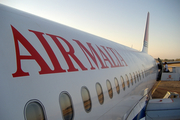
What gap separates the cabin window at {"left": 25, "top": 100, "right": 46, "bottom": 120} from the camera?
6.03ft

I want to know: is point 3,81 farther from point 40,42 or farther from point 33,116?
point 40,42

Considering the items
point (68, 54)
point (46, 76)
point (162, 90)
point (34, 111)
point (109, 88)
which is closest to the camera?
point (34, 111)

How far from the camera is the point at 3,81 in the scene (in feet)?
5.52

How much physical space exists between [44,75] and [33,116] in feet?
1.79

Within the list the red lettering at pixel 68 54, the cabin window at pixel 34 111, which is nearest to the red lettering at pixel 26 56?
the cabin window at pixel 34 111

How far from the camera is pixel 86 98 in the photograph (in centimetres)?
296

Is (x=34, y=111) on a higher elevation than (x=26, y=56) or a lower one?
lower

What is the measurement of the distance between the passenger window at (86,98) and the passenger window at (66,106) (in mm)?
400

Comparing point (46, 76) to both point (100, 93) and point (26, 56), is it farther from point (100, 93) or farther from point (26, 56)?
point (100, 93)

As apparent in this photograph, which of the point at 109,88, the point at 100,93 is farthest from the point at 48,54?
the point at 109,88

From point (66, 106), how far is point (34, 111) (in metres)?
0.60

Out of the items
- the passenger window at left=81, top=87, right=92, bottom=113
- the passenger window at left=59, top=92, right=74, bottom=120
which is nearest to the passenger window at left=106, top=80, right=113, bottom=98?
the passenger window at left=81, top=87, right=92, bottom=113

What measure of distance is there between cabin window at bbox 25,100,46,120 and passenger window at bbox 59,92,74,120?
380 mm

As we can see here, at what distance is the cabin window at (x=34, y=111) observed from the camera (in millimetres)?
1839
